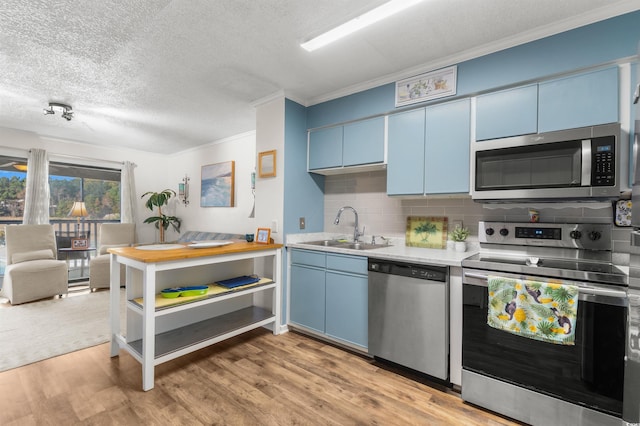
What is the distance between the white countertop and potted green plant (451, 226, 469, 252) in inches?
1.8

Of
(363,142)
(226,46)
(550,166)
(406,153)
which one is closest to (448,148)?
(406,153)

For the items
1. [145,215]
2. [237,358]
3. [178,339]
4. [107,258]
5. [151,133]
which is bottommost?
[237,358]

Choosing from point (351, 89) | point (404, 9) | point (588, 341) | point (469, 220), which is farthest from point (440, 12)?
point (588, 341)

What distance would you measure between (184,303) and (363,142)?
2.09 metres

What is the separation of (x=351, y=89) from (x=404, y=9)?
1148 mm

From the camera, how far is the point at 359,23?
1.89m

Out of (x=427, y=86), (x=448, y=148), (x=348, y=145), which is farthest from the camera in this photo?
(x=348, y=145)

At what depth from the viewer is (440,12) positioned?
184 cm

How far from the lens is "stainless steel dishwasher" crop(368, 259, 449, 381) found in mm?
2064

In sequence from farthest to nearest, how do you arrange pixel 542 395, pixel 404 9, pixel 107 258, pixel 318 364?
pixel 107 258, pixel 318 364, pixel 404 9, pixel 542 395

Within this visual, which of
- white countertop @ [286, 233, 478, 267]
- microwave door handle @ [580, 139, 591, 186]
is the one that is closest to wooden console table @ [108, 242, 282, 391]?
white countertop @ [286, 233, 478, 267]

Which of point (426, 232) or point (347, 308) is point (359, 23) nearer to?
point (426, 232)

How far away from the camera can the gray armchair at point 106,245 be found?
4516 mm

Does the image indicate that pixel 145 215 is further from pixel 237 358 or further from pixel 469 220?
pixel 469 220
